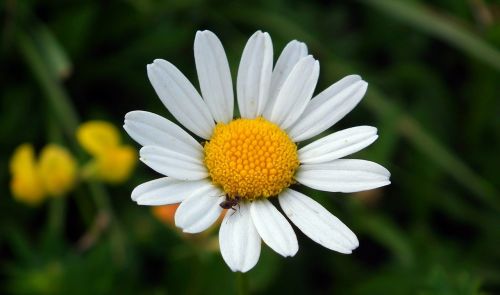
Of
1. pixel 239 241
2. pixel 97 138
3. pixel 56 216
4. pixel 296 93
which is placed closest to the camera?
Result: pixel 239 241

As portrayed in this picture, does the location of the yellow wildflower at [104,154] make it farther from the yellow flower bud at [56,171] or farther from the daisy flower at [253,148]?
the daisy flower at [253,148]

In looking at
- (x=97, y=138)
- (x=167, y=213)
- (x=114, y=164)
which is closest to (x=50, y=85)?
(x=97, y=138)

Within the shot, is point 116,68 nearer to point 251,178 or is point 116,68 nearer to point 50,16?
point 50,16

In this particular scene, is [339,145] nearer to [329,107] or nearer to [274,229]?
[329,107]

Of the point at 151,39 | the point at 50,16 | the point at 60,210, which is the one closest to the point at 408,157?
the point at 151,39

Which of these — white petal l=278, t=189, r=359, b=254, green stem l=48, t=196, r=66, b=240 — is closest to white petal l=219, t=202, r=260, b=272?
white petal l=278, t=189, r=359, b=254

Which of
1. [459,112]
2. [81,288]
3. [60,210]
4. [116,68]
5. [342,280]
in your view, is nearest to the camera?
[81,288]

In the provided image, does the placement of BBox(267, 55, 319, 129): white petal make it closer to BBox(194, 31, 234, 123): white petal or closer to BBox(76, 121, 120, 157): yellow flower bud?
BBox(194, 31, 234, 123): white petal
